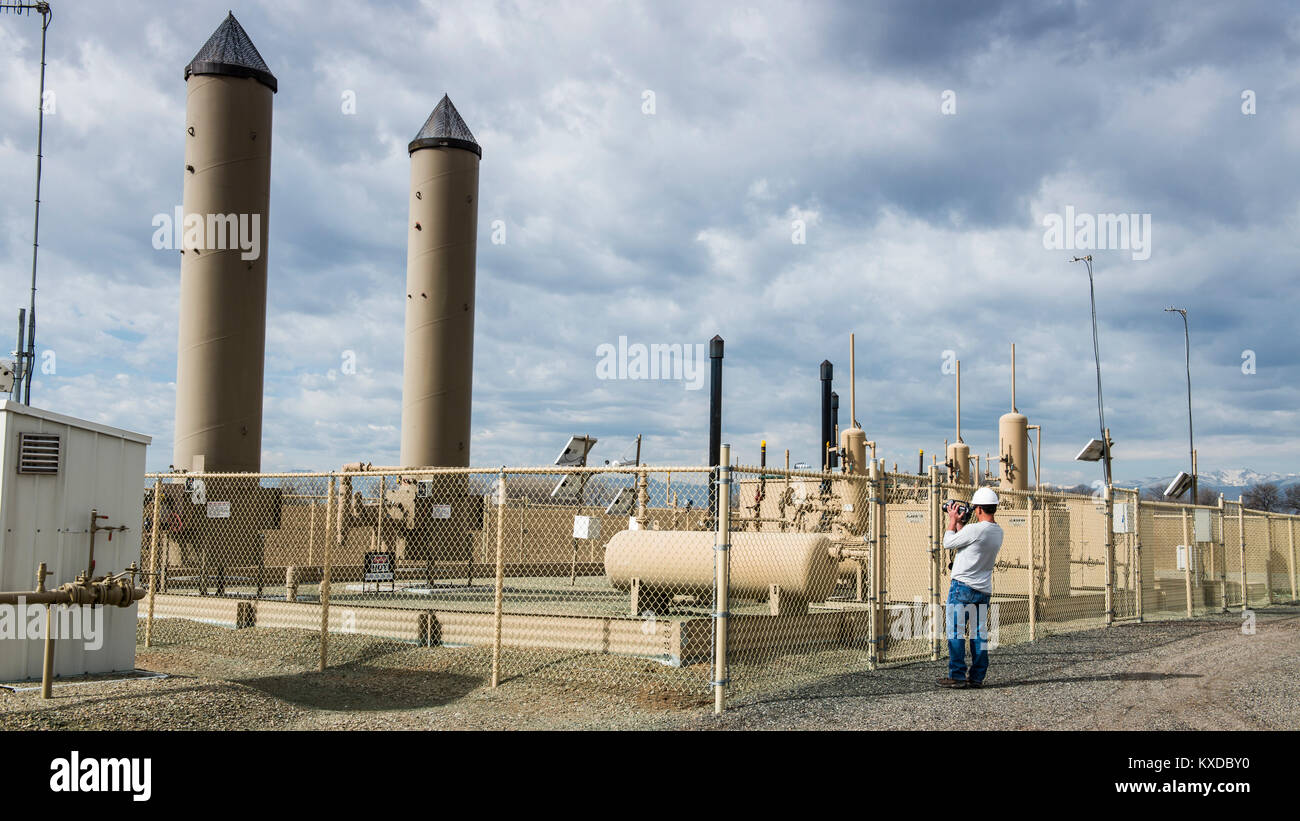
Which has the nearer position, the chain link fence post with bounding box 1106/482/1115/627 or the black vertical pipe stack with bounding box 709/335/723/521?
the chain link fence post with bounding box 1106/482/1115/627

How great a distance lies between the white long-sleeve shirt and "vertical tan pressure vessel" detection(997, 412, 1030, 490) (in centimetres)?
1560

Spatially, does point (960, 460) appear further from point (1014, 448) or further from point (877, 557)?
point (877, 557)

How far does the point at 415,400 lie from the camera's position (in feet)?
71.4

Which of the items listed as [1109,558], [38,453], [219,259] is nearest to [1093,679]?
[1109,558]

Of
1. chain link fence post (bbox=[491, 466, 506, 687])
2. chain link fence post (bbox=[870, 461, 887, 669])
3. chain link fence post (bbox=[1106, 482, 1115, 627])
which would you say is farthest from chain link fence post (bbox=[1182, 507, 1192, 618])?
chain link fence post (bbox=[491, 466, 506, 687])

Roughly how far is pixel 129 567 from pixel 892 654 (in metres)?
8.43

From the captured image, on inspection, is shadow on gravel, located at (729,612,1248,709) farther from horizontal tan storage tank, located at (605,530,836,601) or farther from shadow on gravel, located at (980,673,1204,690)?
horizontal tan storage tank, located at (605,530,836,601)

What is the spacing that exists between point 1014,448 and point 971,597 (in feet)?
52.5

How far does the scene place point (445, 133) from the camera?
21984 mm

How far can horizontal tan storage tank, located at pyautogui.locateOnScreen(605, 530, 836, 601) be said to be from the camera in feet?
39.2

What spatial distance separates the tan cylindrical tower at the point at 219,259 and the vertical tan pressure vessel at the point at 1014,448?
57.2 ft
